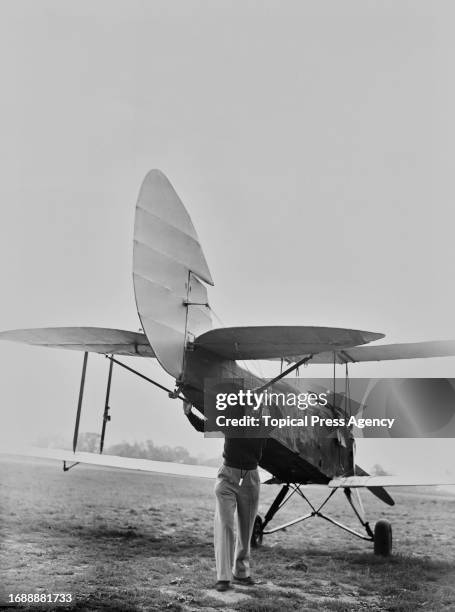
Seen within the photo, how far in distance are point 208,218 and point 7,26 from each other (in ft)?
9.18

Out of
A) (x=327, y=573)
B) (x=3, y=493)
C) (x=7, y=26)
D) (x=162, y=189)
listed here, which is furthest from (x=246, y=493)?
(x=3, y=493)

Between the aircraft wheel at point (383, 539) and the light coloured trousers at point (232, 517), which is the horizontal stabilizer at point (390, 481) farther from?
the light coloured trousers at point (232, 517)

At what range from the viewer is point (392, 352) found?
24.0 ft

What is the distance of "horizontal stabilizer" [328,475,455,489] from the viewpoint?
7309mm

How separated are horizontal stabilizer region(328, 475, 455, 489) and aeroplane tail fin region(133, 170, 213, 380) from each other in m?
3.56

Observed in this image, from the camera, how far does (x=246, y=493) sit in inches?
219

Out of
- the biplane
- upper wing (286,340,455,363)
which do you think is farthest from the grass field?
upper wing (286,340,455,363)

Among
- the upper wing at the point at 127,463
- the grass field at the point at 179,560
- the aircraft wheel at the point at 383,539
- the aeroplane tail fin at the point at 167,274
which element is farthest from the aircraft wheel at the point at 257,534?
the aeroplane tail fin at the point at 167,274

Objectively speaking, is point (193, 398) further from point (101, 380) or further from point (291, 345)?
point (101, 380)

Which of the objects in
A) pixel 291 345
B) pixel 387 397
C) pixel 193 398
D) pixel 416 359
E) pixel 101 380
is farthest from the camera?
pixel 101 380

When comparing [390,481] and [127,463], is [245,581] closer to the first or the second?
[390,481]

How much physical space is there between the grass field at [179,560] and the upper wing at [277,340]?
197cm

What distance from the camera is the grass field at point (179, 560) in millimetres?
5176

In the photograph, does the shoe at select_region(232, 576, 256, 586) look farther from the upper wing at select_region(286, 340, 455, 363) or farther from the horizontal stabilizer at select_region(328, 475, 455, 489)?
the horizontal stabilizer at select_region(328, 475, 455, 489)
